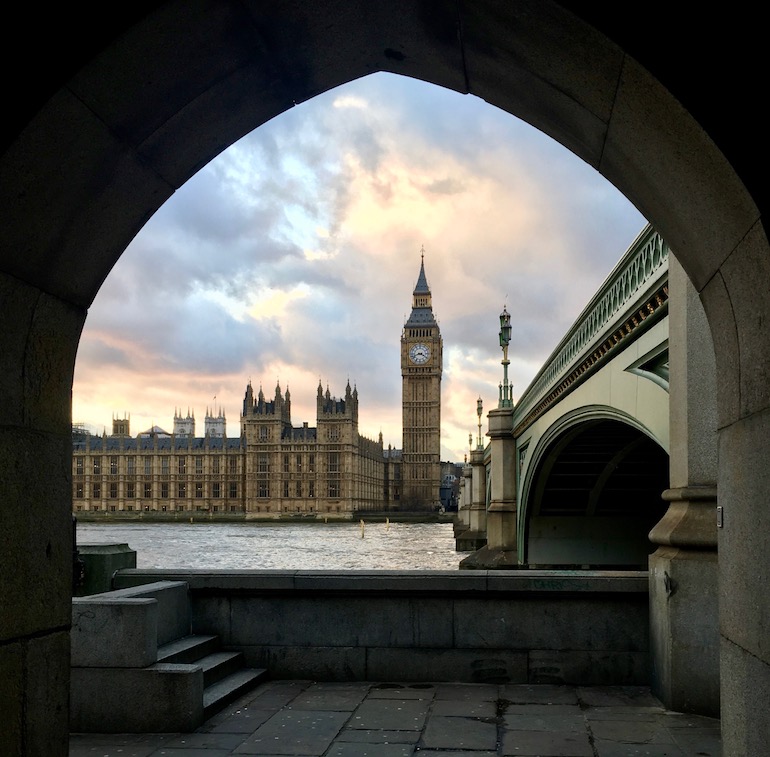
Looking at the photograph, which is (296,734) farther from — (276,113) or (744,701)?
(276,113)

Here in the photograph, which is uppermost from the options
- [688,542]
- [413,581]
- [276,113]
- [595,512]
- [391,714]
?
[276,113]

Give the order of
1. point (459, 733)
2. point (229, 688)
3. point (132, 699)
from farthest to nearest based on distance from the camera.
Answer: point (229, 688)
point (132, 699)
point (459, 733)

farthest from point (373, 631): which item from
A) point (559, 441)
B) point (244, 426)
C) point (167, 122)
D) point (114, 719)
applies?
point (244, 426)

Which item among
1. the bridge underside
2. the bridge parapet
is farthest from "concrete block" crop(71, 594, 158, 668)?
the bridge underside

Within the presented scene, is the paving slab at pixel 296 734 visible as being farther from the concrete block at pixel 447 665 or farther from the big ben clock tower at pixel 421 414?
the big ben clock tower at pixel 421 414

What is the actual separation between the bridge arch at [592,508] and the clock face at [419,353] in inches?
4848

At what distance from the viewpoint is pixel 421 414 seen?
14975 centimetres

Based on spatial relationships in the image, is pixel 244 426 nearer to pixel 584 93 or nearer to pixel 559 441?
pixel 559 441

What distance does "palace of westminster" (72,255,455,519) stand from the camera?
133 meters

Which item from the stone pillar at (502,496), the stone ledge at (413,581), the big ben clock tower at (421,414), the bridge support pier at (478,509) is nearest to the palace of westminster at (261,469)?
the big ben clock tower at (421,414)

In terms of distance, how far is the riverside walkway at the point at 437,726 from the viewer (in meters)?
5.24

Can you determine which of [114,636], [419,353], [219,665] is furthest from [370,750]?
[419,353]

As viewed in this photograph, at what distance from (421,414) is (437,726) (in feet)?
473

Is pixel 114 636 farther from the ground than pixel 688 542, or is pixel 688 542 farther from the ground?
pixel 688 542
